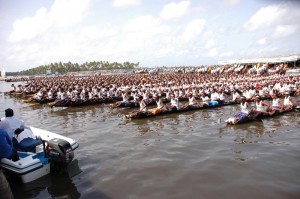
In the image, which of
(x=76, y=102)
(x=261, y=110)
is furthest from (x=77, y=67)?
(x=261, y=110)

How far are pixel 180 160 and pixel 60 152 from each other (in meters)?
4.71

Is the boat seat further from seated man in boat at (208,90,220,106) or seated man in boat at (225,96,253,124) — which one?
seated man in boat at (208,90,220,106)

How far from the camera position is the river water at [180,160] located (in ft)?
29.5

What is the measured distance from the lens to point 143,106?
20.5m

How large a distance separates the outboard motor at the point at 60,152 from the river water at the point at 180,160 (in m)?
0.80

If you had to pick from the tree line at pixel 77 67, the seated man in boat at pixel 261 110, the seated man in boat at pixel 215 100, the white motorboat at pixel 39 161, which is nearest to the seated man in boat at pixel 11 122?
the white motorboat at pixel 39 161

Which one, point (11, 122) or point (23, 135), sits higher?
point (11, 122)

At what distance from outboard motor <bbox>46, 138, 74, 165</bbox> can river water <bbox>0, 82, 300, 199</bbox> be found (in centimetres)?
80

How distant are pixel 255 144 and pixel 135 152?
558 cm

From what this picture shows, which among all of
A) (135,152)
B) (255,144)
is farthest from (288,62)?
(135,152)

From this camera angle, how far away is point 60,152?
951 centimetres

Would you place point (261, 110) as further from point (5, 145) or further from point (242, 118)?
point (5, 145)

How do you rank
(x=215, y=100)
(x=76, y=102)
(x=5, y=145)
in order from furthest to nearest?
(x=76, y=102) < (x=215, y=100) < (x=5, y=145)

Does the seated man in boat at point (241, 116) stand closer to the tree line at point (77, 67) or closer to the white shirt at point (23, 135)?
the white shirt at point (23, 135)
